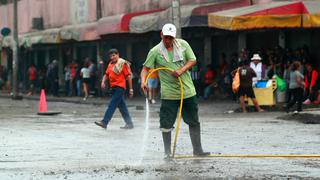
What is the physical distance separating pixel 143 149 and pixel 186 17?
16.0 meters

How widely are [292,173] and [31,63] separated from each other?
44.8 metres

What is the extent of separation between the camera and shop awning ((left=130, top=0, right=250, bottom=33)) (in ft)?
91.9

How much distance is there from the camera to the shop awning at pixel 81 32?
3828 cm

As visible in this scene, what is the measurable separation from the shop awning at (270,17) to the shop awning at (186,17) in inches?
106

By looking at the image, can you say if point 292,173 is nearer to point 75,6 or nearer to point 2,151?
point 2,151

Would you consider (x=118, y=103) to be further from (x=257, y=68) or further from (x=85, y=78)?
(x=85, y=78)

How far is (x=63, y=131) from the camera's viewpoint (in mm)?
17281

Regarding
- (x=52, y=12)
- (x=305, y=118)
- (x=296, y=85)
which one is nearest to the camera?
(x=305, y=118)

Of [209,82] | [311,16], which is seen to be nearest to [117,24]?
[209,82]

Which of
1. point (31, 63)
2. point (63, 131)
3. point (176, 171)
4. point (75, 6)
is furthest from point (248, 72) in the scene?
point (31, 63)

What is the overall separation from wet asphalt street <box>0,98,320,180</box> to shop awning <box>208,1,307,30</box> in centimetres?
359

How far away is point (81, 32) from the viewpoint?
3975cm

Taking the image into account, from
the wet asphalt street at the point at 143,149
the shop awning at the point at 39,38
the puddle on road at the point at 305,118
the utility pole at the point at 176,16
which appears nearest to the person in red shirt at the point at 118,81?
the wet asphalt street at the point at 143,149

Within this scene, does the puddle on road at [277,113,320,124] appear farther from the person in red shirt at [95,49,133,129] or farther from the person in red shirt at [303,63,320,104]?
the person in red shirt at [303,63,320,104]
